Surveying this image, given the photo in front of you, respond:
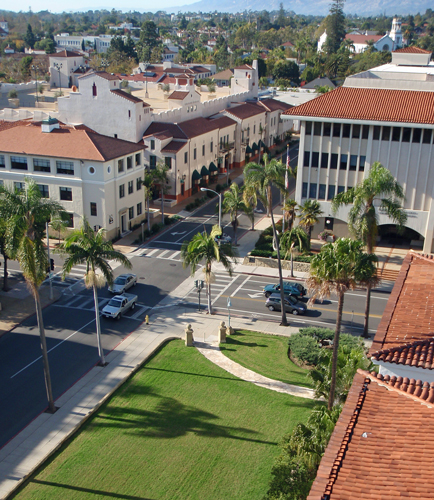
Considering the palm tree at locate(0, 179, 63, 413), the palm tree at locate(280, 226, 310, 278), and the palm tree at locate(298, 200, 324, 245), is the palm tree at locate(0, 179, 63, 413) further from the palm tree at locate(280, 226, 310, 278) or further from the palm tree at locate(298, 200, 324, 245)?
the palm tree at locate(298, 200, 324, 245)

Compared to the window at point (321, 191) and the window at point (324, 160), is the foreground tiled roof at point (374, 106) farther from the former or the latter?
the window at point (321, 191)

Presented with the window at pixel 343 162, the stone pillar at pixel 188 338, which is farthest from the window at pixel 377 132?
the stone pillar at pixel 188 338

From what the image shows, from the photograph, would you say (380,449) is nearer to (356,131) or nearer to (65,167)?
(356,131)

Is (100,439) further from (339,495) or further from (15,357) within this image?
(339,495)

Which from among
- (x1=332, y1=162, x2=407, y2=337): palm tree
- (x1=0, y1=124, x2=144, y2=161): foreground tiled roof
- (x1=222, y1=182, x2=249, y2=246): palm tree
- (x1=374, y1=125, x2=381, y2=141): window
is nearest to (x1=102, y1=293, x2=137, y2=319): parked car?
(x1=332, y1=162, x2=407, y2=337): palm tree

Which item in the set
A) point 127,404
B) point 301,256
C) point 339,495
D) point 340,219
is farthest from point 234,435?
point 340,219

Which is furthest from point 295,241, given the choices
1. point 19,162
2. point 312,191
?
point 19,162
